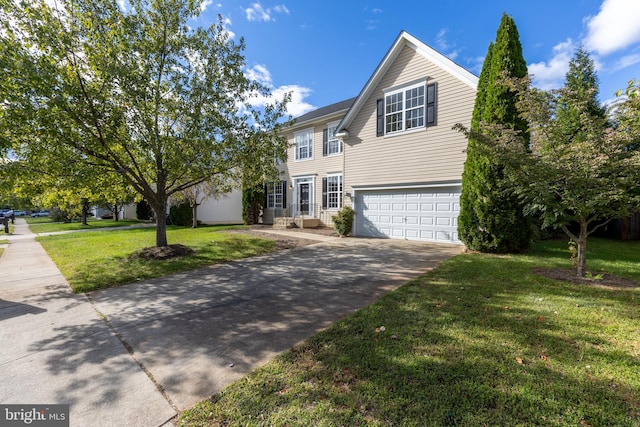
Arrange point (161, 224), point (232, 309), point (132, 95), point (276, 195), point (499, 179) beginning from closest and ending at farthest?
1. point (232, 309)
2. point (132, 95)
3. point (499, 179)
4. point (161, 224)
5. point (276, 195)

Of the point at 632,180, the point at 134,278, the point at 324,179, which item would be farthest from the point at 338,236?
the point at 632,180

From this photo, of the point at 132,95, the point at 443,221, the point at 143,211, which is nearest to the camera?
the point at 132,95

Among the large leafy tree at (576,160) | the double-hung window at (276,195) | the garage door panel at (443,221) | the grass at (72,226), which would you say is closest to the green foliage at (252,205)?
the double-hung window at (276,195)

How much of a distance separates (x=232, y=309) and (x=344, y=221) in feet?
29.9

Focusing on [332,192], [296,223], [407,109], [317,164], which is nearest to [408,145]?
[407,109]

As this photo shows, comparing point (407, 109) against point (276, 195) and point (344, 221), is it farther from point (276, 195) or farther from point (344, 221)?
point (276, 195)

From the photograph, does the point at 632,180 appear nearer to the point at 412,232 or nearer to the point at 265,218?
the point at 412,232

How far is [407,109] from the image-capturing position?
11.6 metres

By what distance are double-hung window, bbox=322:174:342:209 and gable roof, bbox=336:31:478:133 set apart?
10.1 feet

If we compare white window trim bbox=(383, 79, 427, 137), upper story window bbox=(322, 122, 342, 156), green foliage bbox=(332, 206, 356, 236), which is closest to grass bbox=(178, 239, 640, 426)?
white window trim bbox=(383, 79, 427, 137)

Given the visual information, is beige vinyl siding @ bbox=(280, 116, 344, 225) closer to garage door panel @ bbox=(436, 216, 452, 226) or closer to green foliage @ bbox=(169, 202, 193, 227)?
garage door panel @ bbox=(436, 216, 452, 226)

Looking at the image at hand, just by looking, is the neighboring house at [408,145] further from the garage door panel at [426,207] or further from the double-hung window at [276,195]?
the double-hung window at [276,195]

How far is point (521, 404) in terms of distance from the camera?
219 cm

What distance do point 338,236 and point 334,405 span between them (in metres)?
11.0
